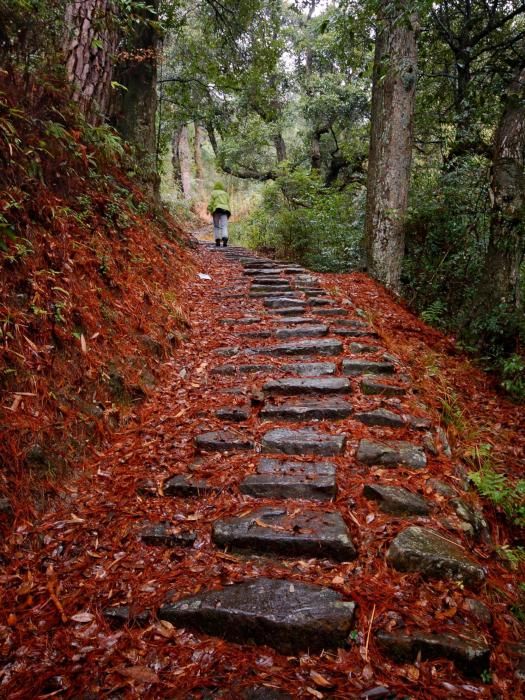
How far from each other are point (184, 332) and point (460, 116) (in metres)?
6.56

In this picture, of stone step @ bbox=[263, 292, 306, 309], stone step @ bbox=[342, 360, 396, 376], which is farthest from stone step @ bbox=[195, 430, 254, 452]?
stone step @ bbox=[263, 292, 306, 309]

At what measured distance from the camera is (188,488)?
8.68 ft

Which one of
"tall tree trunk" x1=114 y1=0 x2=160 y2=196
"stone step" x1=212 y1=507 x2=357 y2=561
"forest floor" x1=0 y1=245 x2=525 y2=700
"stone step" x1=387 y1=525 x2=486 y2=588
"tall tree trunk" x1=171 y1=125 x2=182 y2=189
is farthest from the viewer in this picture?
"tall tree trunk" x1=171 y1=125 x2=182 y2=189

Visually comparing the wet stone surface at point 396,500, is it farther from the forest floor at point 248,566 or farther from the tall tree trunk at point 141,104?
the tall tree trunk at point 141,104

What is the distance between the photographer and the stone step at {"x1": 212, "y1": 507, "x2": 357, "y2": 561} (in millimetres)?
2160

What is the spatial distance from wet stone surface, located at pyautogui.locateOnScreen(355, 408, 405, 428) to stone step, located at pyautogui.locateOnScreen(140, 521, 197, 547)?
1588mm

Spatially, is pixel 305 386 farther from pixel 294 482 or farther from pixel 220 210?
pixel 220 210

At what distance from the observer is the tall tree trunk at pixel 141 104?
22.7 ft

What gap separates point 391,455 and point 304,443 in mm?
594

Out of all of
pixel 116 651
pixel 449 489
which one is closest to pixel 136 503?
pixel 116 651

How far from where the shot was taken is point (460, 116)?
759 cm

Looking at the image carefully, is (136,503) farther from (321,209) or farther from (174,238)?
(321,209)

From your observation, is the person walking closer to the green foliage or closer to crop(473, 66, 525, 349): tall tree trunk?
the green foliage

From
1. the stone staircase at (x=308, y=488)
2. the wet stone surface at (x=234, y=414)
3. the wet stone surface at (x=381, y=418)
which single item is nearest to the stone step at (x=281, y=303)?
the stone staircase at (x=308, y=488)
